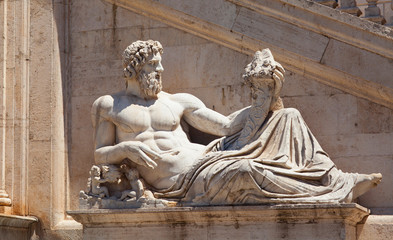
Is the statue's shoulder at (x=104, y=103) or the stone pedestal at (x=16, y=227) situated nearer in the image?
the statue's shoulder at (x=104, y=103)

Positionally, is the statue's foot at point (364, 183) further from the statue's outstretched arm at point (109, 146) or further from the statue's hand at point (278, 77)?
the statue's outstretched arm at point (109, 146)

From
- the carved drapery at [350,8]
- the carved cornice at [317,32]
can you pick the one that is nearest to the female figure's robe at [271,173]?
the carved cornice at [317,32]

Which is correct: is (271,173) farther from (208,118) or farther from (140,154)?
(140,154)

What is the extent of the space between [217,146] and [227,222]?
1.00 m

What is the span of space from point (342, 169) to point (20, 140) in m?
4.07

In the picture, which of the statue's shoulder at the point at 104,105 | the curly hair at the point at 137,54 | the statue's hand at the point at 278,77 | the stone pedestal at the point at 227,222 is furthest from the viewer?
the statue's shoulder at the point at 104,105

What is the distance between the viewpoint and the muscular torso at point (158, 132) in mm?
13445

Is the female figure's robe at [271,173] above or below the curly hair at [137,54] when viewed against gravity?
below

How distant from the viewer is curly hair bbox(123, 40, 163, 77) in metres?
13.7

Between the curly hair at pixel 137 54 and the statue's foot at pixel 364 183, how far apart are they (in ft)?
9.13

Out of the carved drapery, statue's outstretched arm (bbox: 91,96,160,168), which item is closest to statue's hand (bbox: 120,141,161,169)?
statue's outstretched arm (bbox: 91,96,160,168)

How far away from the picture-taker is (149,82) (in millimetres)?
13766

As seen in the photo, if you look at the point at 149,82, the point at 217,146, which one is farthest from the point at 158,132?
the point at 217,146

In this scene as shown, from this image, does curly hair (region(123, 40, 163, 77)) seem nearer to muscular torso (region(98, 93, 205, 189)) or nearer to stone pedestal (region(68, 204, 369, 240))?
muscular torso (region(98, 93, 205, 189))
